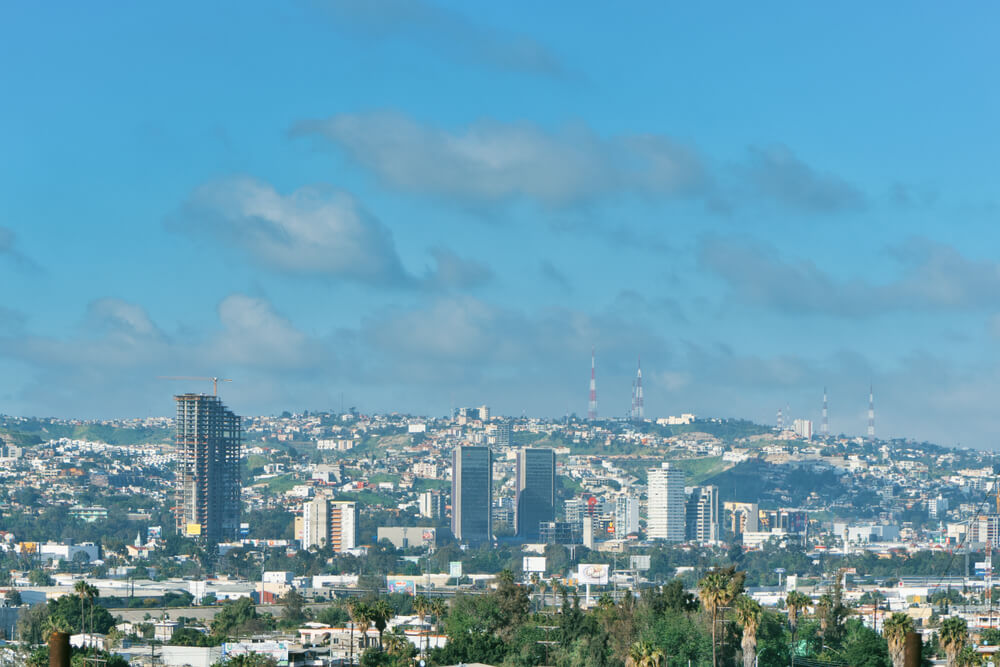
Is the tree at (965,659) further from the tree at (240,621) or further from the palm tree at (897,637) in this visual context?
the tree at (240,621)

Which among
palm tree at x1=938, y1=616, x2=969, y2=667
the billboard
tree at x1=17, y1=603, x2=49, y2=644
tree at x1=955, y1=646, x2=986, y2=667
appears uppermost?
palm tree at x1=938, y1=616, x2=969, y2=667

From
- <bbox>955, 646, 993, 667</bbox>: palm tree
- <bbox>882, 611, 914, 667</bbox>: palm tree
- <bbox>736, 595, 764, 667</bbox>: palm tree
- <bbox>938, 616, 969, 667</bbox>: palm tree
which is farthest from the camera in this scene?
<bbox>882, 611, 914, 667</bbox>: palm tree

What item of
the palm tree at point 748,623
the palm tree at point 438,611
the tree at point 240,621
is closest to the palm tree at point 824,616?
the palm tree at point 438,611

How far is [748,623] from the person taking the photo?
7975 cm

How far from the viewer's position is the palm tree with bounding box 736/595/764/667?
79562 millimetres

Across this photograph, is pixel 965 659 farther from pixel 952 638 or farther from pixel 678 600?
pixel 678 600

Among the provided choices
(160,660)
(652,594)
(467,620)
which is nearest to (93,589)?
(160,660)

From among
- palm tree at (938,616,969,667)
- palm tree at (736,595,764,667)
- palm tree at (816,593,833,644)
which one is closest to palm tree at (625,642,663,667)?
palm tree at (736,595,764,667)

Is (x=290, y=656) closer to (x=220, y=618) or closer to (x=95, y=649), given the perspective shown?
(x=95, y=649)

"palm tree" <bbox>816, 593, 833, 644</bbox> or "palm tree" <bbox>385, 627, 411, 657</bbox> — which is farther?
"palm tree" <bbox>816, 593, 833, 644</bbox>

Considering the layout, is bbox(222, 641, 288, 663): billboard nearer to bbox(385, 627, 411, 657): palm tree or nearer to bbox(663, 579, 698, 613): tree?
bbox(385, 627, 411, 657): palm tree

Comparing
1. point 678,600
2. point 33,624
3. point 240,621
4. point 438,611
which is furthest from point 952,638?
point 240,621

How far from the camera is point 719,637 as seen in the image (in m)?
87.4

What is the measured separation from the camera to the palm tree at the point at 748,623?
7956cm
